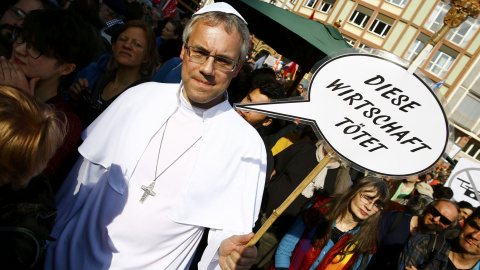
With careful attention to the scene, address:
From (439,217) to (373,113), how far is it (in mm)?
2578

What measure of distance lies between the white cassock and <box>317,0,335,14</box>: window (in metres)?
32.7

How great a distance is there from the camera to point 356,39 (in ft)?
91.8

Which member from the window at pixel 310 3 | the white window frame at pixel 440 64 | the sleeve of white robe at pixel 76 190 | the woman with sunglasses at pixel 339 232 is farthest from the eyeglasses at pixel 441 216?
the window at pixel 310 3

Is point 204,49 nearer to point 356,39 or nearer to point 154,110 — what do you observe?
point 154,110

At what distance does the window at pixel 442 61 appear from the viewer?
26.5 metres

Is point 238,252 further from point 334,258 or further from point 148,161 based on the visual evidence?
point 334,258

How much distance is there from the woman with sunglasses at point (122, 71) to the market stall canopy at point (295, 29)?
269cm

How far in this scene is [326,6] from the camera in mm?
29859

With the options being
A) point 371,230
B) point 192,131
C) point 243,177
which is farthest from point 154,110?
point 371,230

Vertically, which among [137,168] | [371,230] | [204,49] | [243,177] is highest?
[204,49]

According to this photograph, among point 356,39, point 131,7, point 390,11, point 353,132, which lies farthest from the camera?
point 356,39

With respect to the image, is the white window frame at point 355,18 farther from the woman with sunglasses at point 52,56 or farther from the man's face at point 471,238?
the woman with sunglasses at point 52,56

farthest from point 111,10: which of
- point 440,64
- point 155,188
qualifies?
point 440,64

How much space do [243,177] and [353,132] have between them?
64 centimetres
